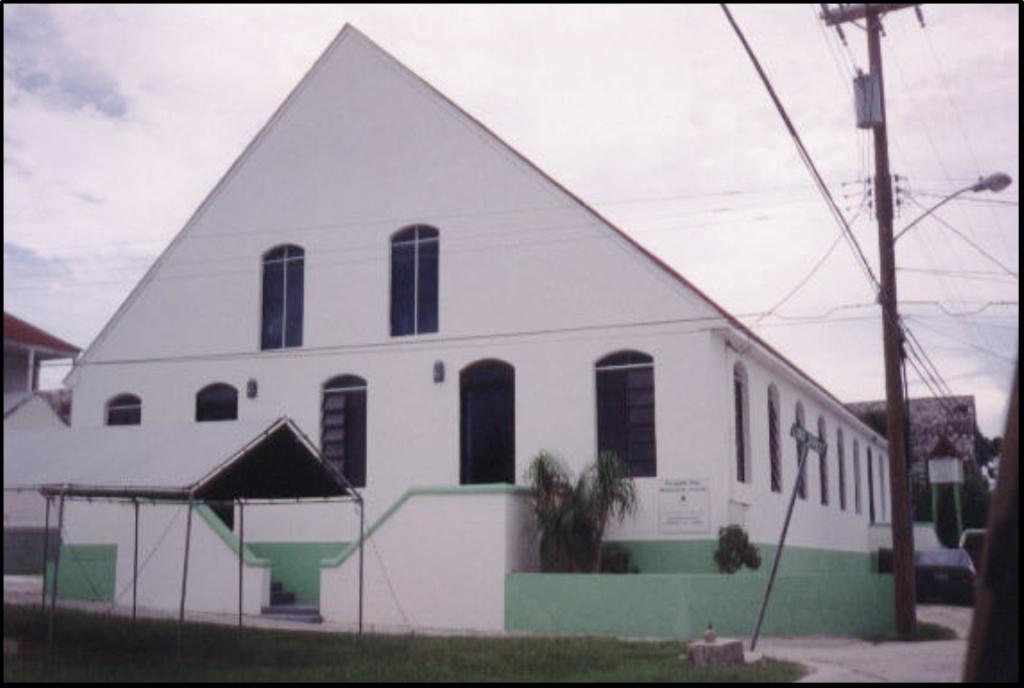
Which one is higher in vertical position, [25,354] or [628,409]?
[25,354]

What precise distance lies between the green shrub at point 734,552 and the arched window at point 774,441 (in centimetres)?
579

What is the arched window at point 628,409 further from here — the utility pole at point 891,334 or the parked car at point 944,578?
the parked car at point 944,578

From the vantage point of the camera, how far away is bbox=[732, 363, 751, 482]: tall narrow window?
24.2 meters

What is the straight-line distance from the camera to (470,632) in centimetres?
2050

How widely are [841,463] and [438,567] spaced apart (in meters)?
17.3

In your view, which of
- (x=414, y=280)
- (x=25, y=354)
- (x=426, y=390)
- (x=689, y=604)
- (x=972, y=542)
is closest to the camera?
(x=689, y=604)

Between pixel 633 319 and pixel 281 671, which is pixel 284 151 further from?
pixel 281 671

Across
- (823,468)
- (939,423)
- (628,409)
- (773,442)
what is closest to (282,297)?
(628,409)

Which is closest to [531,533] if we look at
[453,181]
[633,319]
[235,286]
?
[633,319]

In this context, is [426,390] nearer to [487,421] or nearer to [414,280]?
[487,421]

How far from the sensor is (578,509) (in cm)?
2109

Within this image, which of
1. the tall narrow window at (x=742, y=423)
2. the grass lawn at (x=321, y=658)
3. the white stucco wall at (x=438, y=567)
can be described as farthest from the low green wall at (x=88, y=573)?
the tall narrow window at (x=742, y=423)

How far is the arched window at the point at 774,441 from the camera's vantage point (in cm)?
2684

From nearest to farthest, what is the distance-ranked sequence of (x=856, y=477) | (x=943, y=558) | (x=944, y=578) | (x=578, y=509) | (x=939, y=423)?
(x=578, y=509) < (x=944, y=578) < (x=943, y=558) < (x=856, y=477) < (x=939, y=423)
